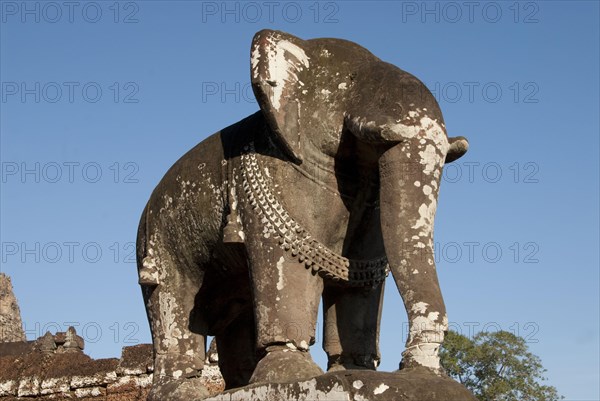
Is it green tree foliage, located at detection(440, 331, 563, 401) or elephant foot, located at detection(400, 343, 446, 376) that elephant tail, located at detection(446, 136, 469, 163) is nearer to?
→ elephant foot, located at detection(400, 343, 446, 376)

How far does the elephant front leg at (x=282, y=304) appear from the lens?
6.23 meters

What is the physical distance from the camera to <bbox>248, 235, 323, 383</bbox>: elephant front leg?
6.23m

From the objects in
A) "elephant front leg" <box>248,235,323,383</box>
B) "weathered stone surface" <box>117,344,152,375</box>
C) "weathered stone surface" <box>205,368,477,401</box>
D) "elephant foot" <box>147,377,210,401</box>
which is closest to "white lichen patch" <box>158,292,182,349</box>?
"elephant foot" <box>147,377,210,401</box>

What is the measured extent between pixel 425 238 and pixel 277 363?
1086mm

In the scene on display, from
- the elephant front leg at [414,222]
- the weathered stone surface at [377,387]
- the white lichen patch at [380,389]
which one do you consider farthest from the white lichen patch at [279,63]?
the white lichen patch at [380,389]

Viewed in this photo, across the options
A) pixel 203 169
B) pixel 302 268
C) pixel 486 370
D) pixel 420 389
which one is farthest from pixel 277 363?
pixel 486 370

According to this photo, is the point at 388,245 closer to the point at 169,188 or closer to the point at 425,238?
the point at 425,238

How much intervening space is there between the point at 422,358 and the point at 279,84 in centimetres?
185

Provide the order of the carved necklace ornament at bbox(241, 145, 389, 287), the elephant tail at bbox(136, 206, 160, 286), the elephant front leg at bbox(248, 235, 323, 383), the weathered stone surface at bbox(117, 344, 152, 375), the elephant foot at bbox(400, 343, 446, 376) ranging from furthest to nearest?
the weathered stone surface at bbox(117, 344, 152, 375) → the elephant tail at bbox(136, 206, 160, 286) → the carved necklace ornament at bbox(241, 145, 389, 287) → the elephant front leg at bbox(248, 235, 323, 383) → the elephant foot at bbox(400, 343, 446, 376)

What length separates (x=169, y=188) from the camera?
7.17 metres

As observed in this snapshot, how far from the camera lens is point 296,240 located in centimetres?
635

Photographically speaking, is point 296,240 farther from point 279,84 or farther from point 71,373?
point 71,373

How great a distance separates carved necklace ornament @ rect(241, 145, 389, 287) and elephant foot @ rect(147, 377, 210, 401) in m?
1.13

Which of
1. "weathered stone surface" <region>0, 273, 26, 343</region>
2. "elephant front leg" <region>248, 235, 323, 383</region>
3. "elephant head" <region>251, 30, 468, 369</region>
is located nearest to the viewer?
"elephant head" <region>251, 30, 468, 369</region>
